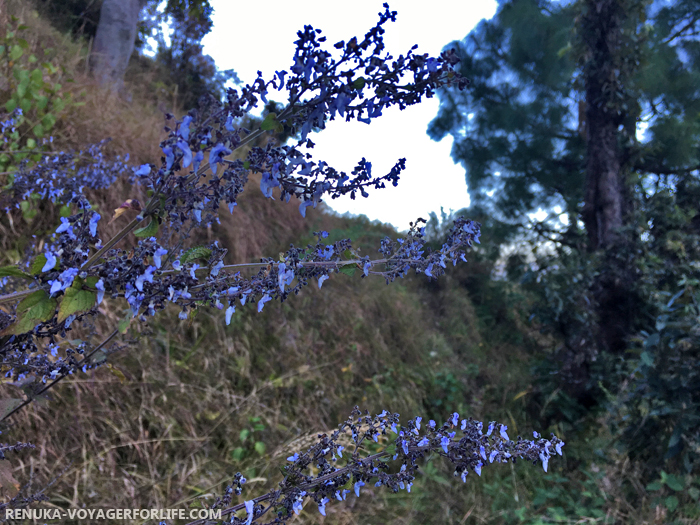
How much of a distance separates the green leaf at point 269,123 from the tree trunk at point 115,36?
182 inches

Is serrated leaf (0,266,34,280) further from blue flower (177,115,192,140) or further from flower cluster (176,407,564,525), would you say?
flower cluster (176,407,564,525)

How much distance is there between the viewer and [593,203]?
186 inches

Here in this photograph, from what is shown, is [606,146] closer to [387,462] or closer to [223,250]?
[387,462]

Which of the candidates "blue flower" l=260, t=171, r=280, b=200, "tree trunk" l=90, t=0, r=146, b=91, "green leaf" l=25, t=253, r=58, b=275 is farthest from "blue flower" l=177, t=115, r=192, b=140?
"tree trunk" l=90, t=0, r=146, b=91

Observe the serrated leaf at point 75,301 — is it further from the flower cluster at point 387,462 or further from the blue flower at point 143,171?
the flower cluster at point 387,462

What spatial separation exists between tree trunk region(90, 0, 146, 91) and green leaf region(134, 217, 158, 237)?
456 centimetres

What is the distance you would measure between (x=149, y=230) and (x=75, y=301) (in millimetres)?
130

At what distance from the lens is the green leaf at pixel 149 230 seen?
0.58 metres

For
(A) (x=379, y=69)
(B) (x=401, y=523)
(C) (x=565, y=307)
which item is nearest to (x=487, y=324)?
(C) (x=565, y=307)

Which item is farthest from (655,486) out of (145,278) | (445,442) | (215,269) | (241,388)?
(145,278)

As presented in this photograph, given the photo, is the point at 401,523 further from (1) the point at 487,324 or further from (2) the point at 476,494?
(1) the point at 487,324

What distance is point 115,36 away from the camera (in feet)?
15.0

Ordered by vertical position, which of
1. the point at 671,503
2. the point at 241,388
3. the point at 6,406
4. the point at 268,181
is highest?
the point at 241,388

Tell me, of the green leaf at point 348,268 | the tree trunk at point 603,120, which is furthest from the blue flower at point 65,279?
the tree trunk at point 603,120
